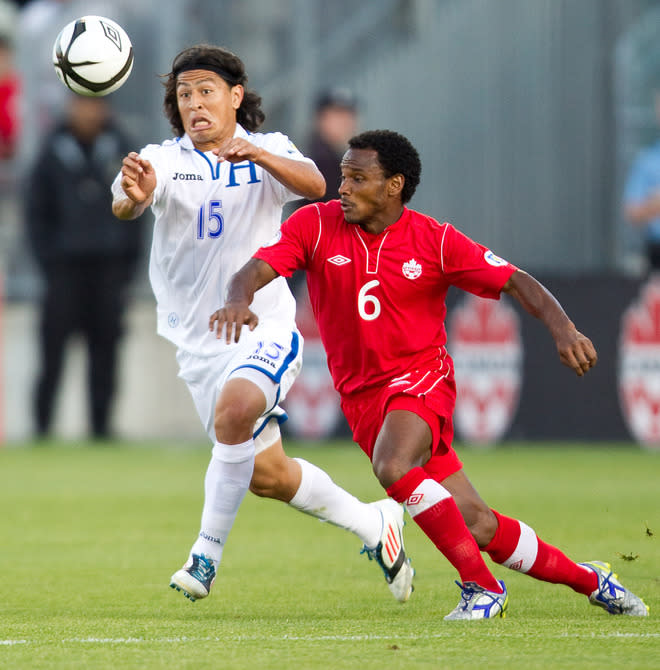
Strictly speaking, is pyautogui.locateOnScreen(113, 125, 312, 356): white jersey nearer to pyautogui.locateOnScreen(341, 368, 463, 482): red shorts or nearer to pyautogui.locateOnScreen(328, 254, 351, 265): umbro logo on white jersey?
pyautogui.locateOnScreen(328, 254, 351, 265): umbro logo on white jersey

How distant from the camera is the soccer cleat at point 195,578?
19.2 feet

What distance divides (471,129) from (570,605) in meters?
10.1

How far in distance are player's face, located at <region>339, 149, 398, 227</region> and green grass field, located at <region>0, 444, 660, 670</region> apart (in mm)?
1498

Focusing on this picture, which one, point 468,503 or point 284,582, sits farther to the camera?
point 284,582

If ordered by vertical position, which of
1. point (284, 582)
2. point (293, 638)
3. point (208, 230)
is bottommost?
point (284, 582)

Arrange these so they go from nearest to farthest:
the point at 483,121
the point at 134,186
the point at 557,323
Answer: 1. the point at 557,323
2. the point at 134,186
3. the point at 483,121

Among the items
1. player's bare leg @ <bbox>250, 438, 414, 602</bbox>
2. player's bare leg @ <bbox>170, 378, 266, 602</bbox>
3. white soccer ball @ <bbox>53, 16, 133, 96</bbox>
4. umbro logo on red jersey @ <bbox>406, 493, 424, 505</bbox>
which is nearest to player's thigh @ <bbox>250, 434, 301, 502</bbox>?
player's bare leg @ <bbox>250, 438, 414, 602</bbox>

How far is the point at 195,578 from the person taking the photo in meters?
5.88

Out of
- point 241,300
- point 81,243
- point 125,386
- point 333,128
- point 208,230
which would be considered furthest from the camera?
point 125,386

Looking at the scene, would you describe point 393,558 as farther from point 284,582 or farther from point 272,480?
point 284,582

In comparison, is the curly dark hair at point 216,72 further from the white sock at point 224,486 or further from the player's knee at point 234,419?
the white sock at point 224,486

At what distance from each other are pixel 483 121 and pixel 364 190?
9973mm

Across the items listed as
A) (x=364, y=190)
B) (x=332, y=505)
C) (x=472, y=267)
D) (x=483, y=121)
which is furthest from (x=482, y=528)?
(x=483, y=121)

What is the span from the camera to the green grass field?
4.90 m
